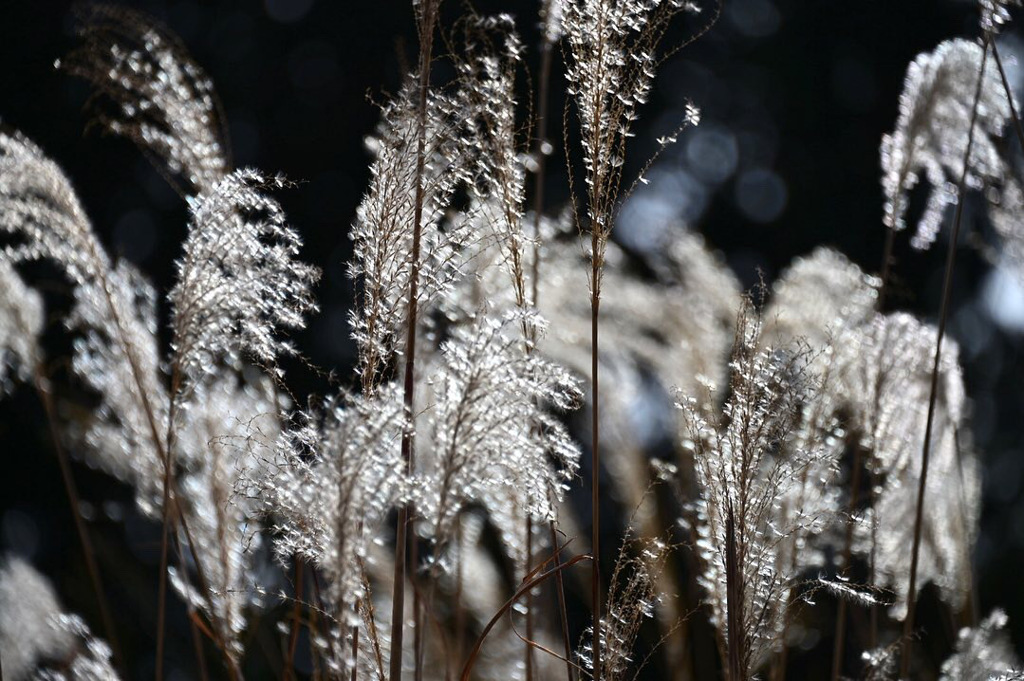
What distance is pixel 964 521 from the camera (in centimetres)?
207

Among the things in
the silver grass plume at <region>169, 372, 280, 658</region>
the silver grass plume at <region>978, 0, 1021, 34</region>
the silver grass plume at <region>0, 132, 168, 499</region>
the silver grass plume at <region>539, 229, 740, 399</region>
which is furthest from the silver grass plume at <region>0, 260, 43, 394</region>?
the silver grass plume at <region>978, 0, 1021, 34</region>

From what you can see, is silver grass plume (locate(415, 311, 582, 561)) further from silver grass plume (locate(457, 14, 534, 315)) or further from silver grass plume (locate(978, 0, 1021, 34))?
silver grass plume (locate(978, 0, 1021, 34))

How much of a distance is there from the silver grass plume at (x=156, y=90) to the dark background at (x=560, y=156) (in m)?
2.83

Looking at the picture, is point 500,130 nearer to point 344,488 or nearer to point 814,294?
point 344,488

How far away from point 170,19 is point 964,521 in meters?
5.92

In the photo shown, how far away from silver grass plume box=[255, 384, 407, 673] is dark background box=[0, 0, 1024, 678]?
3385 millimetres

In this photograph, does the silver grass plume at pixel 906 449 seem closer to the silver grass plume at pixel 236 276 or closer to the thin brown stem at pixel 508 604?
the thin brown stem at pixel 508 604

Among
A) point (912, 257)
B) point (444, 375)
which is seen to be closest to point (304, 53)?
point (912, 257)

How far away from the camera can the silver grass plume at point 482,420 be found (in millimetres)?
893

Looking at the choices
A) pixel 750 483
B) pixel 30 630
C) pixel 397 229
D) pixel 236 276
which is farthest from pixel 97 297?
pixel 750 483

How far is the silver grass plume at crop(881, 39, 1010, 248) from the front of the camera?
1575 mm

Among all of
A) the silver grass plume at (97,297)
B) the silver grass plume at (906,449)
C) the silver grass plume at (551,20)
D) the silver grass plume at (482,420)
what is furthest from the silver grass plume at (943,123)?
the silver grass plume at (97,297)

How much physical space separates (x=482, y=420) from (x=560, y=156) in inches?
213

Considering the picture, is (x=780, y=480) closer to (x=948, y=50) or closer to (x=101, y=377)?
(x=948, y=50)
